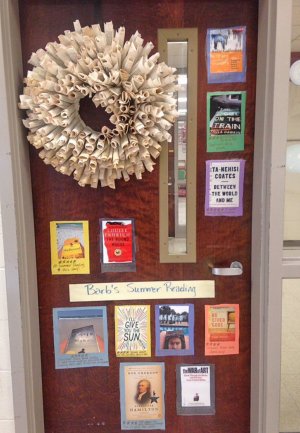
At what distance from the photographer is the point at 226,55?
1.33 metres

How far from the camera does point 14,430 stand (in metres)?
1.37

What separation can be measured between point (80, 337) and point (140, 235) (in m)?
0.48

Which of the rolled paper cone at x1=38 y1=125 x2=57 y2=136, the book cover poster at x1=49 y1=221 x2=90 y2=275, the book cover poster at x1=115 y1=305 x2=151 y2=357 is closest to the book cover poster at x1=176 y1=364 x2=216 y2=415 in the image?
the book cover poster at x1=115 y1=305 x2=151 y2=357

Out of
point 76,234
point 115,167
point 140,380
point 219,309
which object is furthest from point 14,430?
point 115,167

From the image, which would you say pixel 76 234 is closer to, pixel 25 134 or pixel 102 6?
pixel 25 134

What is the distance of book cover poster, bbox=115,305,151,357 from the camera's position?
145 centimetres

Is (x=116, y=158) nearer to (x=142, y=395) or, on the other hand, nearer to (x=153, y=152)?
(x=153, y=152)

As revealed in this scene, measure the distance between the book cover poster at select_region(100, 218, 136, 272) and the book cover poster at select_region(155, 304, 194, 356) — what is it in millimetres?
220

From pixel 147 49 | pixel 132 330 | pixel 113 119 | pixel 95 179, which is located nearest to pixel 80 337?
pixel 132 330

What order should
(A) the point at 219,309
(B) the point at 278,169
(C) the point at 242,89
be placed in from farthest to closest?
(A) the point at 219,309
(C) the point at 242,89
(B) the point at 278,169

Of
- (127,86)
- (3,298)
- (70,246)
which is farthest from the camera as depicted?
(70,246)

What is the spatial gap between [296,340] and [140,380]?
641mm

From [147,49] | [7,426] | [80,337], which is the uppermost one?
[147,49]

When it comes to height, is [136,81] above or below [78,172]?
above
